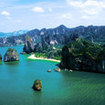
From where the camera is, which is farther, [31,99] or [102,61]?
[102,61]

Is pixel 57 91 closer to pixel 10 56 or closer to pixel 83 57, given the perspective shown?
pixel 83 57

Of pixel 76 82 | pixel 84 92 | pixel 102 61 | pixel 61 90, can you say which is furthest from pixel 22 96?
pixel 102 61

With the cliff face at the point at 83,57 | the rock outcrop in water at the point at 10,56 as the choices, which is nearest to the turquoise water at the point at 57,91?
the cliff face at the point at 83,57

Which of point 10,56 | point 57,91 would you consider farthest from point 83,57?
point 10,56

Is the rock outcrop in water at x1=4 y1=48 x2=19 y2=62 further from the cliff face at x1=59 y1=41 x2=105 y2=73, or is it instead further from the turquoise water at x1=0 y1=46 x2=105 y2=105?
the turquoise water at x1=0 y1=46 x2=105 y2=105

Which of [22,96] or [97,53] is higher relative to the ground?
[97,53]

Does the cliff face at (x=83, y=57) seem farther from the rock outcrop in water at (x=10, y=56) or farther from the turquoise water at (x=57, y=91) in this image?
the rock outcrop in water at (x=10, y=56)

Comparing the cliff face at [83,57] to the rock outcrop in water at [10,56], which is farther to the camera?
the rock outcrop in water at [10,56]

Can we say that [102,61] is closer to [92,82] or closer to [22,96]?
[92,82]

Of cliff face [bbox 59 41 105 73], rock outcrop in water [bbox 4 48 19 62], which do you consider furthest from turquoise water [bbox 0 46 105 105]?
rock outcrop in water [bbox 4 48 19 62]
